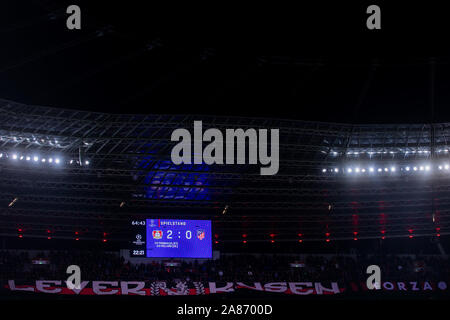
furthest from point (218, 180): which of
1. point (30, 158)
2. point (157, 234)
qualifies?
point (30, 158)

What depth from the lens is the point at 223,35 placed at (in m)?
18.8

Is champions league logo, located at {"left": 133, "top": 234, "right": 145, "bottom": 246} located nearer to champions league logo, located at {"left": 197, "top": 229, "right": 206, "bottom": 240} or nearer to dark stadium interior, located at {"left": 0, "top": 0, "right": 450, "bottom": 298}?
dark stadium interior, located at {"left": 0, "top": 0, "right": 450, "bottom": 298}

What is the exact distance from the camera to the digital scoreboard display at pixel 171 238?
32656 millimetres

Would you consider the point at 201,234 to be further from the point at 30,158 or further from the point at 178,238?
the point at 30,158

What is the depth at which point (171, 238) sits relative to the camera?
33156 millimetres

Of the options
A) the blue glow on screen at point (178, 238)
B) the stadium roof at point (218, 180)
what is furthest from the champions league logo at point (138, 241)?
the stadium roof at point (218, 180)

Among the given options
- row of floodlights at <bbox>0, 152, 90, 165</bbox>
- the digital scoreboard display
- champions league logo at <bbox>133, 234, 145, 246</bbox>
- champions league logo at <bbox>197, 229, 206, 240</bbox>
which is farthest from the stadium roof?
champions league logo at <bbox>197, 229, 206, 240</bbox>

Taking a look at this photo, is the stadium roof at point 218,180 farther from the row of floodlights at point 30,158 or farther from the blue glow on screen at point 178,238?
the blue glow on screen at point 178,238

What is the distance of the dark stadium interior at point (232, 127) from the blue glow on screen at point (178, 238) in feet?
3.73

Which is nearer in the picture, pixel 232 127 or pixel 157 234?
pixel 232 127

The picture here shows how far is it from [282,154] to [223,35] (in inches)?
519

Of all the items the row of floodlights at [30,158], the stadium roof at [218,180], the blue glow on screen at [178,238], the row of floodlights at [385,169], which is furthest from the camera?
the blue glow on screen at [178,238]

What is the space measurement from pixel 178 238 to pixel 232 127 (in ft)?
27.5
